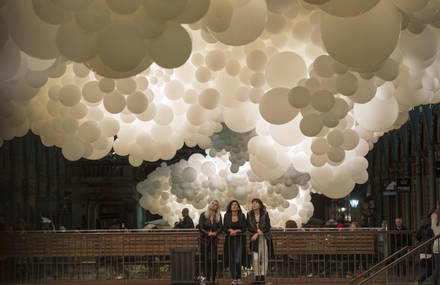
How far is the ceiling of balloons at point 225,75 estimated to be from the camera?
407cm

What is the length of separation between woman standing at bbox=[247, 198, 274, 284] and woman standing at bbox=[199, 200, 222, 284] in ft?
2.04

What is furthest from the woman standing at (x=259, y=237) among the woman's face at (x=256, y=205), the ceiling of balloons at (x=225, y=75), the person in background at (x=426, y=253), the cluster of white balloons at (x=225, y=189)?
the ceiling of balloons at (x=225, y=75)

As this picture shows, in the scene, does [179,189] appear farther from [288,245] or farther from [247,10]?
[247,10]

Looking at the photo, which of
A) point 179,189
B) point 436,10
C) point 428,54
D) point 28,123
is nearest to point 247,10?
point 436,10

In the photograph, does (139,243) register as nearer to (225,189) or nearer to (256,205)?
(225,189)

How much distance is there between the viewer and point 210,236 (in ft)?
42.3

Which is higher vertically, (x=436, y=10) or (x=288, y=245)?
(x=436, y=10)

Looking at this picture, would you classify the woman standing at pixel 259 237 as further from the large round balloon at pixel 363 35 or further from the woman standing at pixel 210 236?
the large round balloon at pixel 363 35

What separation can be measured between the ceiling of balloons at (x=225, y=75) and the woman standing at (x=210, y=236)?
11.2ft

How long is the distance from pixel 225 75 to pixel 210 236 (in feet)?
19.5

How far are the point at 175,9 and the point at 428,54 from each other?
294 centimetres

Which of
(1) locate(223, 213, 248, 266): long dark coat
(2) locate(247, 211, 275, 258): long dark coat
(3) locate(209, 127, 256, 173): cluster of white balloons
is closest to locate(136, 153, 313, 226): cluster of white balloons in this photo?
(3) locate(209, 127, 256, 173): cluster of white balloons

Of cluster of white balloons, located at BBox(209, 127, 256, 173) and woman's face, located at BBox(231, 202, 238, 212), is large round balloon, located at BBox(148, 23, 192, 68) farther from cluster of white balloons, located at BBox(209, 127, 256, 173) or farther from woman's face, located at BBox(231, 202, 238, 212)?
cluster of white balloons, located at BBox(209, 127, 256, 173)

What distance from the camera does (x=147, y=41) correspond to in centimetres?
419
